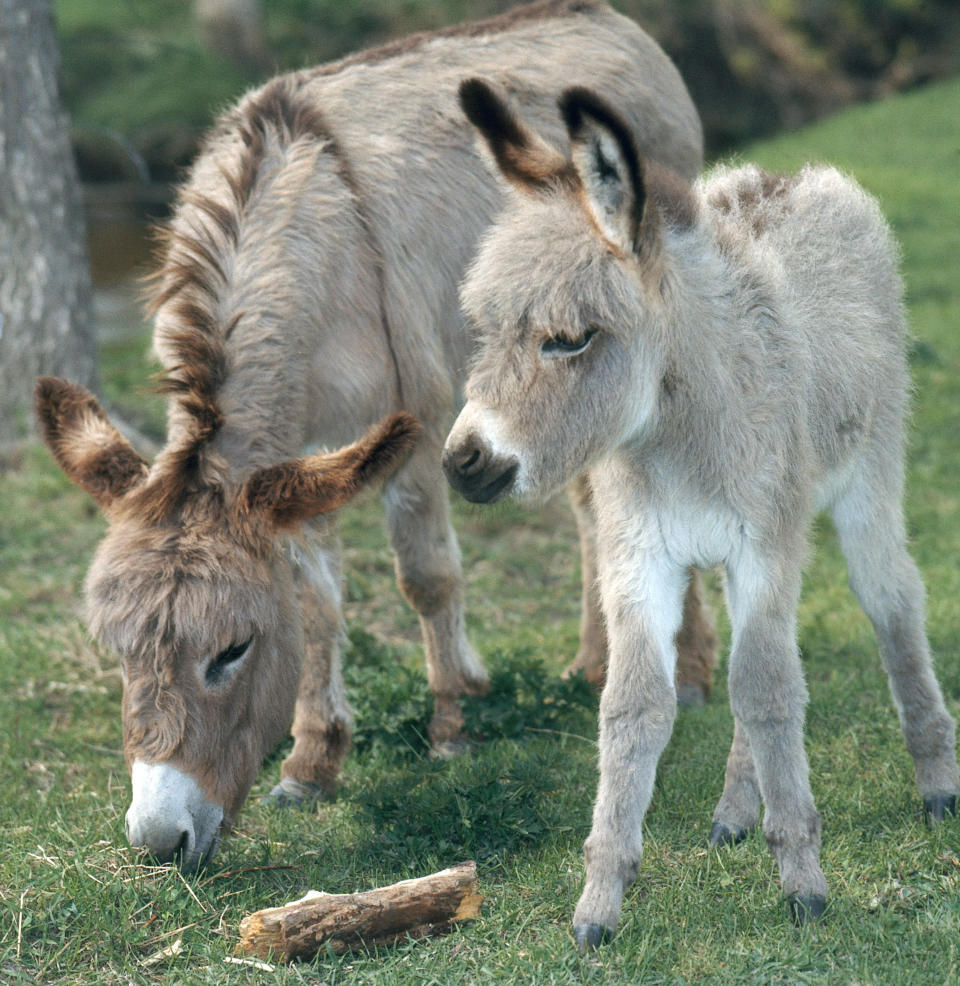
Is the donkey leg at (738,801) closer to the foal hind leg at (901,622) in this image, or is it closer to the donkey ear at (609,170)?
the foal hind leg at (901,622)

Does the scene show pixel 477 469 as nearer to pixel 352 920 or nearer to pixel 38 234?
pixel 352 920

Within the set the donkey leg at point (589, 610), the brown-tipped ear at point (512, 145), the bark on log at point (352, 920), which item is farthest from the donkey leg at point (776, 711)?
the donkey leg at point (589, 610)

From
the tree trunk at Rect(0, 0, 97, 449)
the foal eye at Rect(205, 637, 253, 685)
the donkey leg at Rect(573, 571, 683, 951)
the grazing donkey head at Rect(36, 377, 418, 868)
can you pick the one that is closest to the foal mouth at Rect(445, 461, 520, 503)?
the grazing donkey head at Rect(36, 377, 418, 868)

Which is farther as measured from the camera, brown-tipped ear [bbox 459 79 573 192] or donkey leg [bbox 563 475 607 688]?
donkey leg [bbox 563 475 607 688]

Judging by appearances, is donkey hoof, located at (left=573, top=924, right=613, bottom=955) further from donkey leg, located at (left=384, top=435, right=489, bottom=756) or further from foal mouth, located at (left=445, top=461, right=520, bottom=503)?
donkey leg, located at (left=384, top=435, right=489, bottom=756)

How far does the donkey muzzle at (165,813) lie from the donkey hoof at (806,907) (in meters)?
1.69

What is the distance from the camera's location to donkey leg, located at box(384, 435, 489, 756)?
4621mm

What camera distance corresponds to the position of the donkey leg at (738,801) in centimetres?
379

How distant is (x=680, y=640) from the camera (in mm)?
5195

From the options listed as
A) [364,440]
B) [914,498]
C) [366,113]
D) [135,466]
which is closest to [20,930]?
[135,466]

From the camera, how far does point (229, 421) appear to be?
3.90 metres

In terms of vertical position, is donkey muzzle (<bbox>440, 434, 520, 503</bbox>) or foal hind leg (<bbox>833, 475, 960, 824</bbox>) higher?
donkey muzzle (<bbox>440, 434, 520, 503</bbox>)

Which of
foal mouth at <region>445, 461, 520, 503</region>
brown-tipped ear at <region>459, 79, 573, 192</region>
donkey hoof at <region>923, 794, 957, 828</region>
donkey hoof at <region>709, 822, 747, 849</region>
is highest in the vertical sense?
brown-tipped ear at <region>459, 79, 573, 192</region>

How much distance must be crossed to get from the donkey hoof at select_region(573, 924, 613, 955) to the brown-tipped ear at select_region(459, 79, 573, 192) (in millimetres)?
1978
